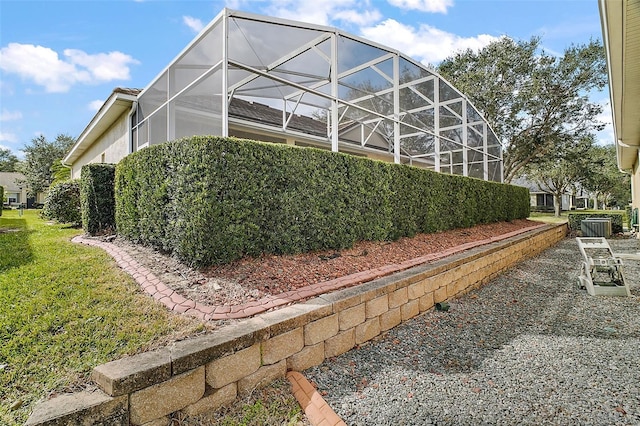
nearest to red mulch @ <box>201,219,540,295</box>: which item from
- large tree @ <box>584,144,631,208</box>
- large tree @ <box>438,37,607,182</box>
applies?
large tree @ <box>438,37,607,182</box>

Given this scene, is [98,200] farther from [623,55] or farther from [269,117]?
[623,55]

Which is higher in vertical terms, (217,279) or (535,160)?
(535,160)

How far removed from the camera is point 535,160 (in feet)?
61.2

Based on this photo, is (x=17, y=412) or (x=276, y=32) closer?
(x=17, y=412)

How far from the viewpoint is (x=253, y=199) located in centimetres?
373

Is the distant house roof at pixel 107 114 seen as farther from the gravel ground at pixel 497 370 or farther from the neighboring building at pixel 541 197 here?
the neighboring building at pixel 541 197

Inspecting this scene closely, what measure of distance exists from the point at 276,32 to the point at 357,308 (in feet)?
16.3

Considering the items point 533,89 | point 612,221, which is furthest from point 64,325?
point 533,89

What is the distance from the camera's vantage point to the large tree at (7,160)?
45.8 m

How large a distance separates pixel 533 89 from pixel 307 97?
13.8m

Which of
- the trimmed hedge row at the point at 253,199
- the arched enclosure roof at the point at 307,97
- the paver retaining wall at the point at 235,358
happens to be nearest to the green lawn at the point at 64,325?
the paver retaining wall at the point at 235,358

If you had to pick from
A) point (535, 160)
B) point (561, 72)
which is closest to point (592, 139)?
point (535, 160)

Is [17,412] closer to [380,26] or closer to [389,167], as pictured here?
[389,167]

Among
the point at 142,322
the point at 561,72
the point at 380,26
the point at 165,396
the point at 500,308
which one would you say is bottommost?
the point at 500,308
